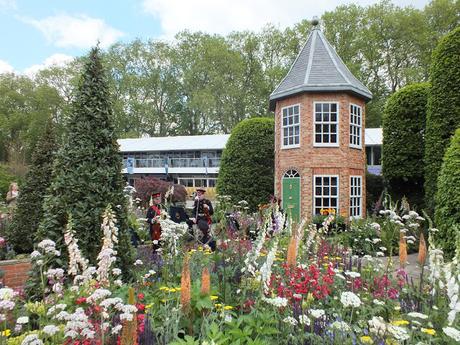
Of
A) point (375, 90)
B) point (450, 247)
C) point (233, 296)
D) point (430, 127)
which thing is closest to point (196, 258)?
point (233, 296)

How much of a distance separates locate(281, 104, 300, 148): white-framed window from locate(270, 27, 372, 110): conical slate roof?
2.04 feet

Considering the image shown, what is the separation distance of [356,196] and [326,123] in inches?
126

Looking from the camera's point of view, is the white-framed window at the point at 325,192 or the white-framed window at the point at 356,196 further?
the white-framed window at the point at 356,196

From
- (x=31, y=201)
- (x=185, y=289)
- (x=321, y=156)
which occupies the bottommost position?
(x=185, y=289)

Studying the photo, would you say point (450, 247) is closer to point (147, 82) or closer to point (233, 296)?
point (233, 296)

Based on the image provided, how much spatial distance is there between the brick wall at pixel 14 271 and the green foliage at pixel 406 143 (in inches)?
514

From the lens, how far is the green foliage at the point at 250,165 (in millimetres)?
16922

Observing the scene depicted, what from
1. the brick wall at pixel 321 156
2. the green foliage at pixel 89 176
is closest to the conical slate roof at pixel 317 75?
the brick wall at pixel 321 156

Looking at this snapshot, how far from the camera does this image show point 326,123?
1402 centimetres

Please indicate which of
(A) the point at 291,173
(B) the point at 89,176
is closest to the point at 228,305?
(B) the point at 89,176

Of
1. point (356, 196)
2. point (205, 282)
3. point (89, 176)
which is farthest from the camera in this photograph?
point (356, 196)

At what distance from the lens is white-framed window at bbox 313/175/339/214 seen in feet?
45.4

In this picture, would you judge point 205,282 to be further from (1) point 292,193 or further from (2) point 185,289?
(1) point 292,193

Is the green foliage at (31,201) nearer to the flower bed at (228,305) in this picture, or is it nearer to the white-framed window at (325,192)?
the flower bed at (228,305)
